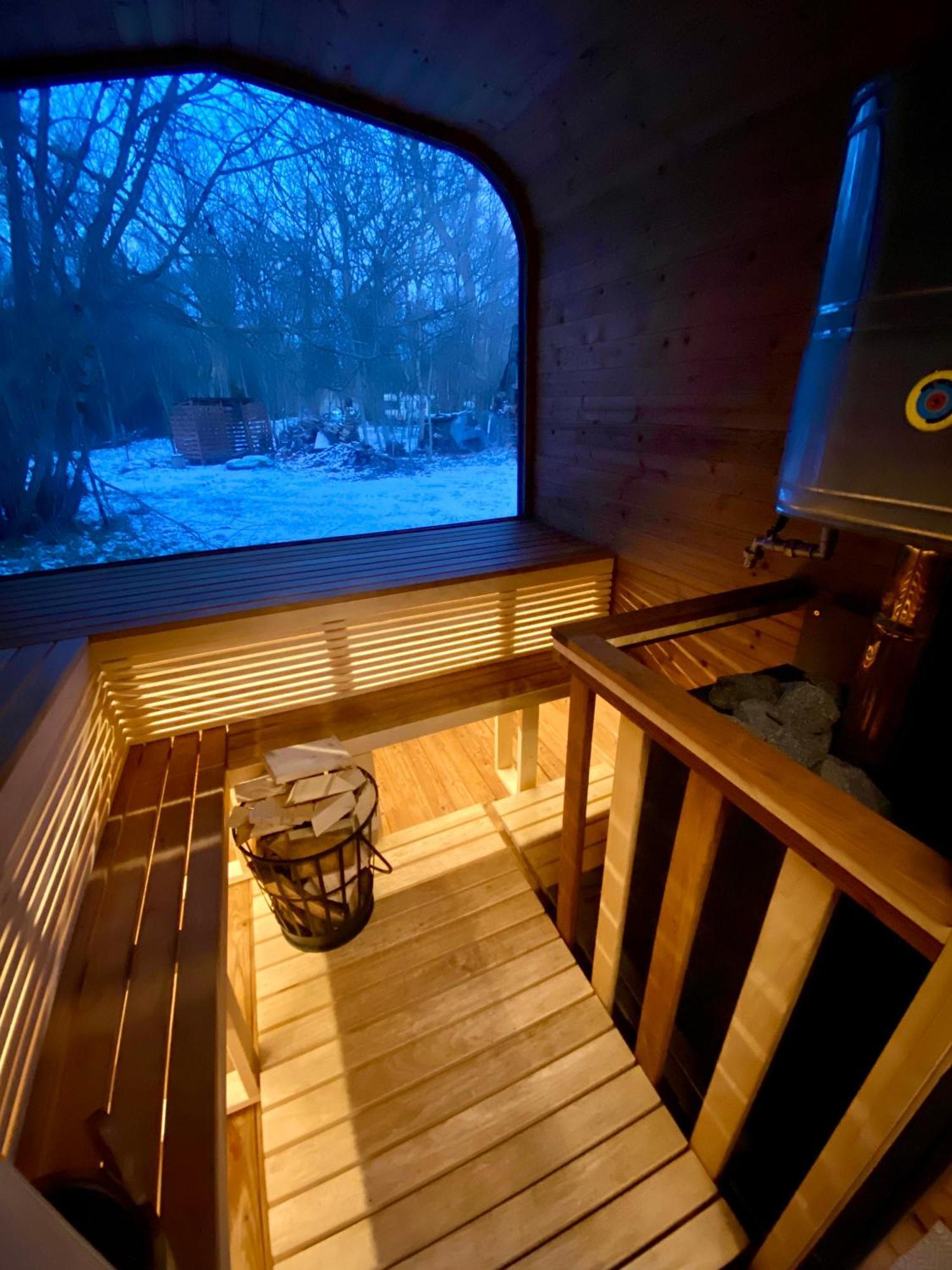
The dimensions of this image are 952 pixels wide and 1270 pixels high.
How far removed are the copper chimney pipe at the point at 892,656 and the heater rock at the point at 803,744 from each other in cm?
4

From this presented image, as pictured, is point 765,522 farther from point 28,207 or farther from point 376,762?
point 28,207

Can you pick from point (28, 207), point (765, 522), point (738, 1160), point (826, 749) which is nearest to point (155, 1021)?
point (738, 1160)

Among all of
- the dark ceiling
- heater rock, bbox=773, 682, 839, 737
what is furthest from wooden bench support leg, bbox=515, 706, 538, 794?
the dark ceiling

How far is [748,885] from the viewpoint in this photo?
3.41ft

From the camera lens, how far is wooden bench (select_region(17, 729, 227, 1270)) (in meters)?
0.80

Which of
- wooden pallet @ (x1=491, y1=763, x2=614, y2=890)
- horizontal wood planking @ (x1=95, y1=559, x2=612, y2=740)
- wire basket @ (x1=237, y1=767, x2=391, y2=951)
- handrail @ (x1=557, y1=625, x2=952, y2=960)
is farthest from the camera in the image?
wooden pallet @ (x1=491, y1=763, x2=614, y2=890)

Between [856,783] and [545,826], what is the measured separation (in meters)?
1.27

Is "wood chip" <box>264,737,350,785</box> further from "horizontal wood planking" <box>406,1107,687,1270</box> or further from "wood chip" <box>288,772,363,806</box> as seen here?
"horizontal wood planking" <box>406,1107,687,1270</box>

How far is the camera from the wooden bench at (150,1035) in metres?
0.80

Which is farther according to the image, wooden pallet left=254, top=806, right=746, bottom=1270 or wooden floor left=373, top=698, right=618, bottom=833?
wooden floor left=373, top=698, right=618, bottom=833

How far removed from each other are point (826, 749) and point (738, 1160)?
95 cm

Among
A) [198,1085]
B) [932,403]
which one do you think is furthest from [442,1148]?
[932,403]

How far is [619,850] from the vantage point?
1.24 metres

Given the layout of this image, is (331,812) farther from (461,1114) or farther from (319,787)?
(461,1114)
